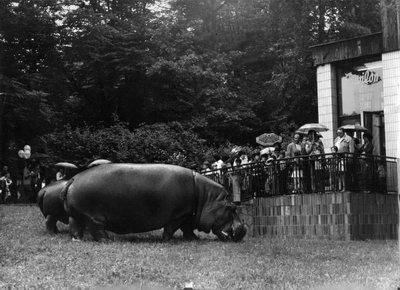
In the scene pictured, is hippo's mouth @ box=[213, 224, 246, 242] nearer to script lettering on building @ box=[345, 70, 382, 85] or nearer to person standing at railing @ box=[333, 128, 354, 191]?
person standing at railing @ box=[333, 128, 354, 191]

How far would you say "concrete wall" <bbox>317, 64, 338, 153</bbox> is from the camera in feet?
93.1

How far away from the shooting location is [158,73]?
3706cm

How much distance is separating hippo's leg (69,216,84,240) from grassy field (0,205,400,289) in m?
0.30

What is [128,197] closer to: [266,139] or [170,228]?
[170,228]

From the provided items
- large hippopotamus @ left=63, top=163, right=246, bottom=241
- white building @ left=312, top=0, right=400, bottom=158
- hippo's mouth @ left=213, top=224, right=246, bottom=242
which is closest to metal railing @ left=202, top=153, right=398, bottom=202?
large hippopotamus @ left=63, top=163, right=246, bottom=241

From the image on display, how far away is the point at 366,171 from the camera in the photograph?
66.4ft

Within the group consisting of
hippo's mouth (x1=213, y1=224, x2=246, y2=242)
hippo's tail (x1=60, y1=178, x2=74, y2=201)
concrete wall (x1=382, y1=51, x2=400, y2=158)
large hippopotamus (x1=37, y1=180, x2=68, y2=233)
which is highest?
concrete wall (x1=382, y1=51, x2=400, y2=158)

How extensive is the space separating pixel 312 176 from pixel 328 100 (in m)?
8.91

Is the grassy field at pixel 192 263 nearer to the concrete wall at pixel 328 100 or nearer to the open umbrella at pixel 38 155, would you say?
the concrete wall at pixel 328 100

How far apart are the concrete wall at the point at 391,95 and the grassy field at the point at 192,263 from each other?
24.9ft


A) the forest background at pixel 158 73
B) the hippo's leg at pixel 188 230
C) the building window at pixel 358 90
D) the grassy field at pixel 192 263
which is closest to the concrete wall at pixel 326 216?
the grassy field at pixel 192 263

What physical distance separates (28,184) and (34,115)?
3.77m

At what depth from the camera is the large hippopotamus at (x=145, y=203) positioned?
1714 centimetres

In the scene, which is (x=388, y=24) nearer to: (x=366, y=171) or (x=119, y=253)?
(x=366, y=171)
